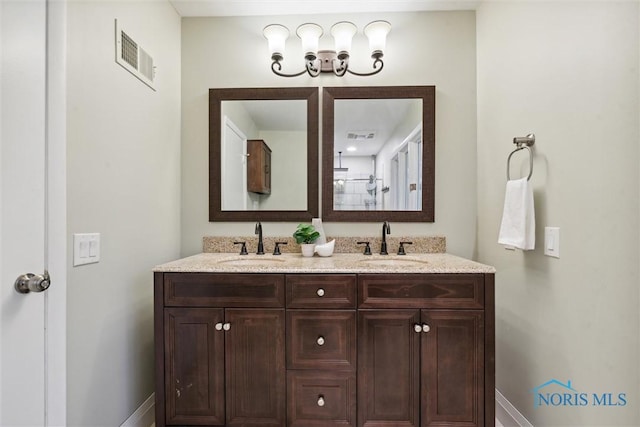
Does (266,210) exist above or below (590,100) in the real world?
below

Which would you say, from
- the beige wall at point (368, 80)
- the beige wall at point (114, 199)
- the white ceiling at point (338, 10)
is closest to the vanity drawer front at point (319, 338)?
the beige wall at point (368, 80)

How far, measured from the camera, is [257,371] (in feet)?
4.46

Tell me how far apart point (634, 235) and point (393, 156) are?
3.95 feet

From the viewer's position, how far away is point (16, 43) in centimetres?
95

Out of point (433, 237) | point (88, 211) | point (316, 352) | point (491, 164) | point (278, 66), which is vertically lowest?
point (316, 352)

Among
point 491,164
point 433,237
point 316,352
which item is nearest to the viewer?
point 316,352

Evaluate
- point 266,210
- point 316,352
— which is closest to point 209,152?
point 266,210

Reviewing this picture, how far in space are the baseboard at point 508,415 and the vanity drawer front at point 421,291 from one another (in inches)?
27.1

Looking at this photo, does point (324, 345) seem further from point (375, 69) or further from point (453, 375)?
point (375, 69)

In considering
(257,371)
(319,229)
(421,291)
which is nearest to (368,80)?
(319,229)

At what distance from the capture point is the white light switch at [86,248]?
115 cm

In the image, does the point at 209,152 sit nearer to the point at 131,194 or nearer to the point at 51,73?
the point at 131,194

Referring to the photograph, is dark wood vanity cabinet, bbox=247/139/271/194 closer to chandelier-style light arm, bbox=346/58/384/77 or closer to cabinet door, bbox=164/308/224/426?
chandelier-style light arm, bbox=346/58/384/77

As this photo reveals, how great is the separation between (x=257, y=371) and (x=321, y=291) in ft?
1.54
